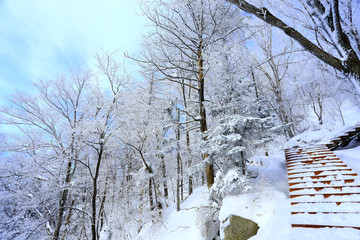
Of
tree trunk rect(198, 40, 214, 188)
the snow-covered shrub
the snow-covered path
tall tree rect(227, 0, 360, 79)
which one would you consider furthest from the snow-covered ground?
tall tree rect(227, 0, 360, 79)

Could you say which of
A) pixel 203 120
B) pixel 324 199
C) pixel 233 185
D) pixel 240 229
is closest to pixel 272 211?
pixel 240 229

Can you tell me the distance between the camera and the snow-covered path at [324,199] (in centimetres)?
206

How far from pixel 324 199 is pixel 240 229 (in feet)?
5.65

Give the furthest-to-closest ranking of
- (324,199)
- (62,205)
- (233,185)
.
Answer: (62,205) → (233,185) → (324,199)

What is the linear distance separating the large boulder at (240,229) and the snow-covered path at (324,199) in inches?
42.3

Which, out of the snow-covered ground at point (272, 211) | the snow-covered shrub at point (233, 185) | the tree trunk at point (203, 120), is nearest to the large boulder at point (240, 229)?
the snow-covered ground at point (272, 211)

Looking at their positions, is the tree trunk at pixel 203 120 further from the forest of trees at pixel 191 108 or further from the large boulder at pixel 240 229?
the large boulder at pixel 240 229

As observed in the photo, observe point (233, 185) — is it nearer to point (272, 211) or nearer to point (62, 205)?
point (272, 211)

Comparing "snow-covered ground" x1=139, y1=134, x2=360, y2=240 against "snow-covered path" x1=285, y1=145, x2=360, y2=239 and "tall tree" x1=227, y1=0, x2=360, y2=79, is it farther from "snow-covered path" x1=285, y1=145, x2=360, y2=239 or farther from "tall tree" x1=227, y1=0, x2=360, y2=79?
"tall tree" x1=227, y1=0, x2=360, y2=79

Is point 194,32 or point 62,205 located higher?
point 194,32

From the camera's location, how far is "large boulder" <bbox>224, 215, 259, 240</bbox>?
3.28m

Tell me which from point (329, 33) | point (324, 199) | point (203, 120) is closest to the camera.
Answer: point (324, 199)

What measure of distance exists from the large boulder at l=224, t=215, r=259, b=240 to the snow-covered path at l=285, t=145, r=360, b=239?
1075 millimetres

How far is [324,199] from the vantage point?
262 cm
